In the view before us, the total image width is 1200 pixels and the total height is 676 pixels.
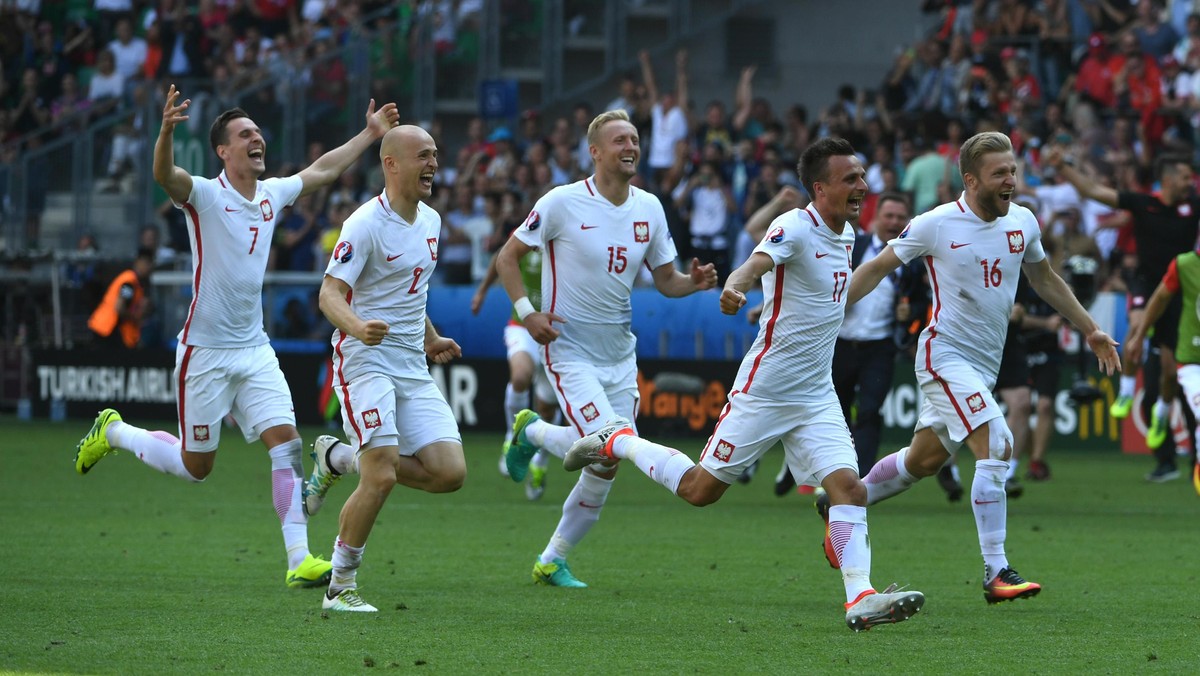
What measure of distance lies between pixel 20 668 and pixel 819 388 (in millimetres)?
3730

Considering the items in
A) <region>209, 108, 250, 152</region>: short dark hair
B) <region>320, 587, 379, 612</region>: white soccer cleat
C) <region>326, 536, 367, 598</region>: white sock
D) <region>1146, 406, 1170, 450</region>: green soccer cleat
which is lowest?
<region>1146, 406, 1170, 450</region>: green soccer cleat

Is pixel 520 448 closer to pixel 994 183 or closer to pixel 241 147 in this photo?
pixel 241 147

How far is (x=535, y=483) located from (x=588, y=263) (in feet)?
14.9

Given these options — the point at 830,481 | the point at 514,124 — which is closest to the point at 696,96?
the point at 514,124

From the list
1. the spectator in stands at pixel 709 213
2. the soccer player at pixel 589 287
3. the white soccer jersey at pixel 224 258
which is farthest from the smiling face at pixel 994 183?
the spectator in stands at pixel 709 213

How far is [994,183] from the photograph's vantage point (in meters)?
8.49

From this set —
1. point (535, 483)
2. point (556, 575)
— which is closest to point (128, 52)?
point (535, 483)

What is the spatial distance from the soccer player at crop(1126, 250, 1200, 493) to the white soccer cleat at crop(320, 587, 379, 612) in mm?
6480

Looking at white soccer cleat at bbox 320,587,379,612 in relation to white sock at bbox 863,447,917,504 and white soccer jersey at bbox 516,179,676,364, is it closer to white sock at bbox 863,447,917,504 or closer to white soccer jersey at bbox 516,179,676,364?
white soccer jersey at bbox 516,179,676,364

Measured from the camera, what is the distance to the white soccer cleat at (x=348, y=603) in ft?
26.0

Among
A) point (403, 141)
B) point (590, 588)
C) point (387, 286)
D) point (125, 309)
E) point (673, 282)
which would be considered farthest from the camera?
point (125, 309)

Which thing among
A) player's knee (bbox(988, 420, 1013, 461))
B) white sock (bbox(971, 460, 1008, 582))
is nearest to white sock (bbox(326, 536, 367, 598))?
white sock (bbox(971, 460, 1008, 582))

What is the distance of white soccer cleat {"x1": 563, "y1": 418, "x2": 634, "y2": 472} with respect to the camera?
27.6 ft

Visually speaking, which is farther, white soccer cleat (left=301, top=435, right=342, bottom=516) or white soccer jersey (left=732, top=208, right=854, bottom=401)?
white soccer cleat (left=301, top=435, right=342, bottom=516)
